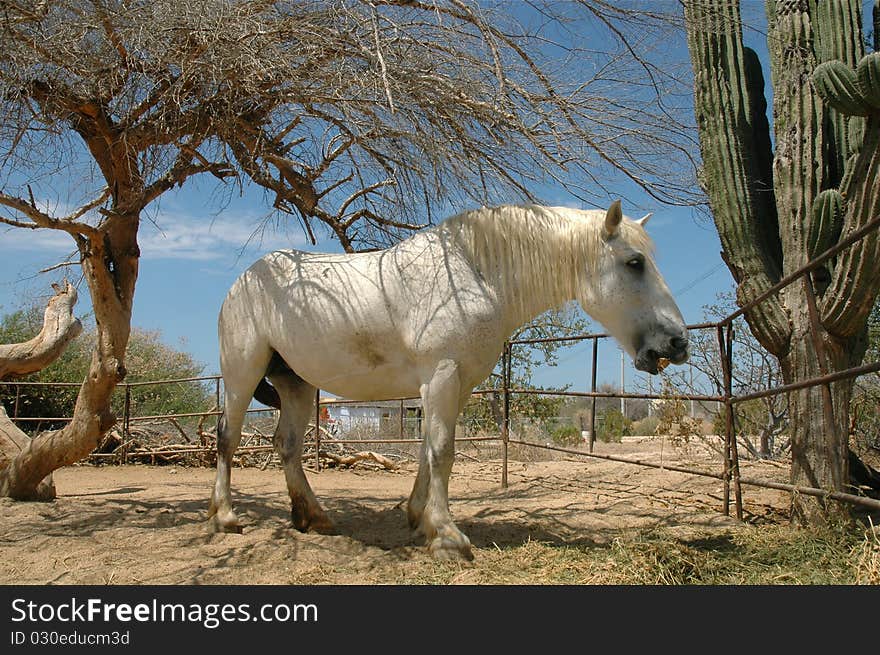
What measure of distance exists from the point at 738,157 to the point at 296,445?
3659mm

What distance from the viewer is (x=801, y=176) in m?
4.00

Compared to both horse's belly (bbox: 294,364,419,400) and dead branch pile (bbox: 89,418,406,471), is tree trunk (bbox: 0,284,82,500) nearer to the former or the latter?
horse's belly (bbox: 294,364,419,400)

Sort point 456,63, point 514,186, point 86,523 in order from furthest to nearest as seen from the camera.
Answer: point 86,523 < point 514,186 < point 456,63

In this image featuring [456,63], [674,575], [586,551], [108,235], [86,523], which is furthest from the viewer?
[108,235]

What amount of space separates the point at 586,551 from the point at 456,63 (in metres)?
2.82

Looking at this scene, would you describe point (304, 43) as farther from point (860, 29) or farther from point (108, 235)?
point (860, 29)

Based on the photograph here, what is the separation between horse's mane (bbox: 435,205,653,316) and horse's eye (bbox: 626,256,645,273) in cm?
18

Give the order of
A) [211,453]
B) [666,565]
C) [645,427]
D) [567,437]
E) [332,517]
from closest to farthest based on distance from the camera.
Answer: [666,565], [332,517], [211,453], [567,437], [645,427]

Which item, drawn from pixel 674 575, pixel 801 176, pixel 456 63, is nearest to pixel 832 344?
pixel 801 176

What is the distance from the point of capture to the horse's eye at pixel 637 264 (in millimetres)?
3312

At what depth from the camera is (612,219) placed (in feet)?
11.0

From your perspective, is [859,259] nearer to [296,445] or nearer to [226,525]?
[296,445]

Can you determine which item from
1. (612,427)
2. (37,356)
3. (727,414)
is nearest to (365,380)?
(727,414)

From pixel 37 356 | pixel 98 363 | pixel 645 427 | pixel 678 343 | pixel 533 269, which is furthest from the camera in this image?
→ pixel 645 427
